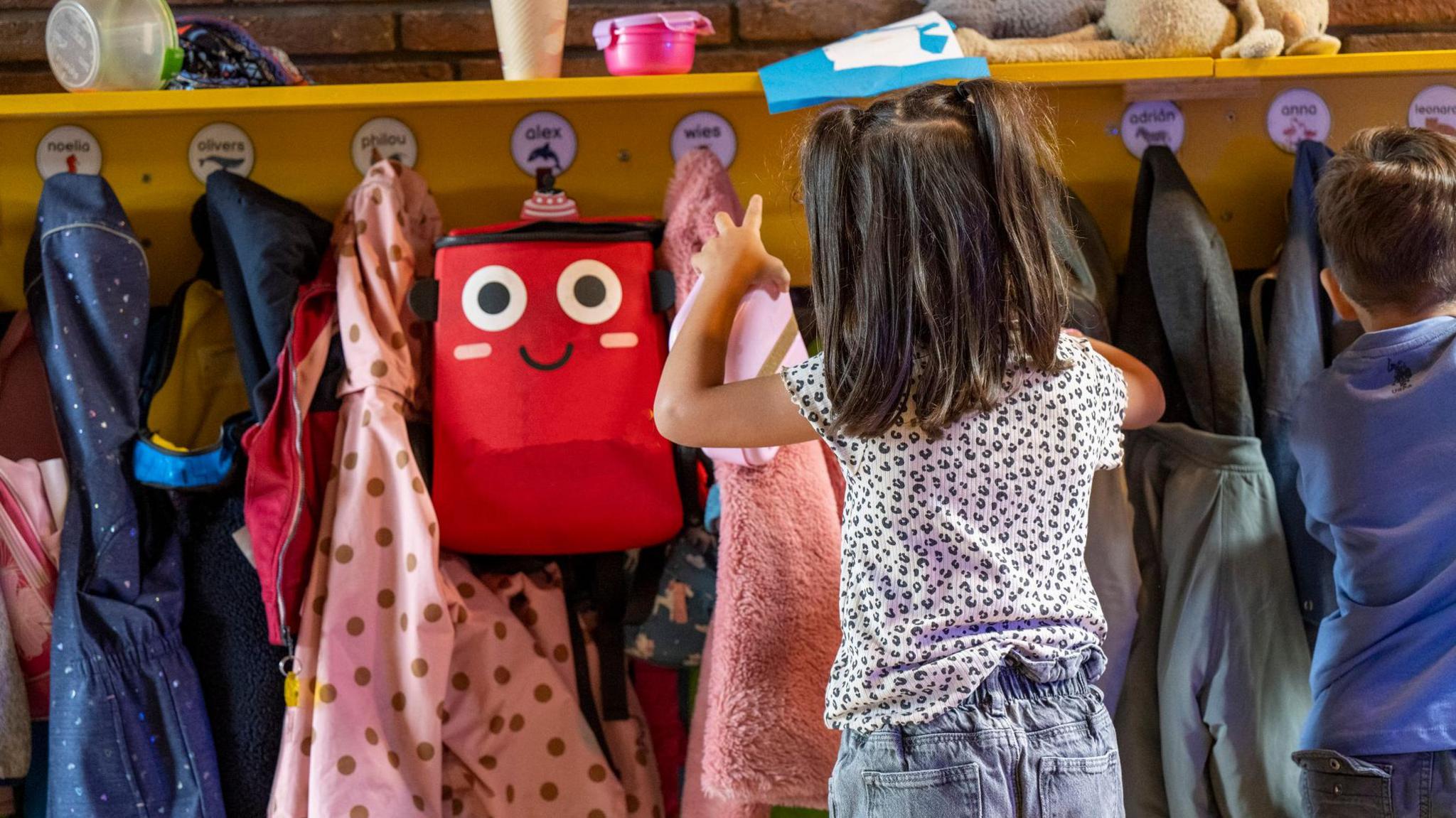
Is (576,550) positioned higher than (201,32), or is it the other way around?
(201,32)

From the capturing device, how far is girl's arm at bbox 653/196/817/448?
1185 millimetres

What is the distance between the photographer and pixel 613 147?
5.50 ft

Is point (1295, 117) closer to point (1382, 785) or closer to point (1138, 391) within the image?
point (1138, 391)

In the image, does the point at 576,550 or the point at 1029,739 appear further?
the point at 576,550

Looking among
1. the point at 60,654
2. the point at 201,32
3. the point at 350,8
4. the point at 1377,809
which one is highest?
the point at 350,8

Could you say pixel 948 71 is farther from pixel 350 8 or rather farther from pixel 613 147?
pixel 350 8

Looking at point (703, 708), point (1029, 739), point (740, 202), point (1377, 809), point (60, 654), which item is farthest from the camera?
point (740, 202)

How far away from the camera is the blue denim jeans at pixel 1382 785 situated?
1.24 m

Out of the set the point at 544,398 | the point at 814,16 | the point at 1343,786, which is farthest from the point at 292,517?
the point at 1343,786

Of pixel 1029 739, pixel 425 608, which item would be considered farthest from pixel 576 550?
pixel 1029 739

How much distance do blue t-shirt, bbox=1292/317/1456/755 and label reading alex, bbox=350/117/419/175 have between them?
113 cm

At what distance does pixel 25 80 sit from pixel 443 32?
0.55 meters

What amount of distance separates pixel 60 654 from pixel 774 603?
0.78 m

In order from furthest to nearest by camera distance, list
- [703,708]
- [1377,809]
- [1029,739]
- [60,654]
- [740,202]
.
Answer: [740,202], [703,708], [60,654], [1377,809], [1029,739]
